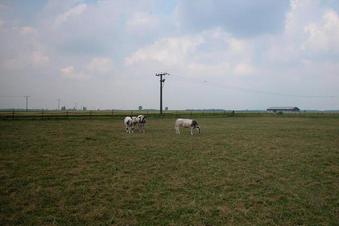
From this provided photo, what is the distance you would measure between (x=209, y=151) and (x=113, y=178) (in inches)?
256

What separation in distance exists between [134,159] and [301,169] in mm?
7102

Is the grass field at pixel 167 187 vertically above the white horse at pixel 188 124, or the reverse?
the white horse at pixel 188 124

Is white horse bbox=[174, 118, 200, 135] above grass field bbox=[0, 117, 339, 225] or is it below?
above

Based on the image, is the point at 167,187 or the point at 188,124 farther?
the point at 188,124

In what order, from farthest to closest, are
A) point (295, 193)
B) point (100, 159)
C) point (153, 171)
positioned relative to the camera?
point (100, 159) → point (153, 171) → point (295, 193)

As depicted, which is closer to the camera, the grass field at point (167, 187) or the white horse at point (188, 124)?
the grass field at point (167, 187)

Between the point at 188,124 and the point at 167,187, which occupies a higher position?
the point at 188,124

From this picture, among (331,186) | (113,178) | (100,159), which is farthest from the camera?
(100,159)

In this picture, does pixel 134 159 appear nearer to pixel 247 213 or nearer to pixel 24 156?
pixel 24 156

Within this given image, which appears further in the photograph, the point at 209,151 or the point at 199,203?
the point at 209,151

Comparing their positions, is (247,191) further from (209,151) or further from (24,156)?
(24,156)

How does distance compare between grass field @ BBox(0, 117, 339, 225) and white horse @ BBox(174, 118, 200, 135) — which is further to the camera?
white horse @ BBox(174, 118, 200, 135)

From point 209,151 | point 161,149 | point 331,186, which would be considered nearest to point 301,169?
point 331,186

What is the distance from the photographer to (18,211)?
627 cm
